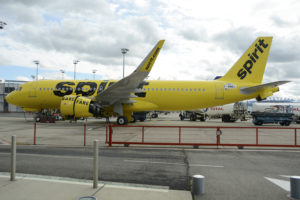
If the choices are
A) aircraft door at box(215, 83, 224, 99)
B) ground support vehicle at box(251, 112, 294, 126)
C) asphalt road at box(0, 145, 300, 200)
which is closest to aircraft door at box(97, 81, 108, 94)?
aircraft door at box(215, 83, 224, 99)

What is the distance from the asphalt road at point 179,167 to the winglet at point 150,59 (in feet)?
27.1

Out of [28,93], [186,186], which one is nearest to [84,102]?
[28,93]

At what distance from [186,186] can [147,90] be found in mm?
17072

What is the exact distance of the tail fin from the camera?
21969 mm

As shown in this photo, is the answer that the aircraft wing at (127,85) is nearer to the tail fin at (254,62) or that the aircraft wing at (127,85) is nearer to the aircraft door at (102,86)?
the aircraft door at (102,86)

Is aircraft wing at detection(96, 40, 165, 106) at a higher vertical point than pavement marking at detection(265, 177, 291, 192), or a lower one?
higher

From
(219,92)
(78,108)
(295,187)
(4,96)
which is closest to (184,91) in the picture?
(219,92)

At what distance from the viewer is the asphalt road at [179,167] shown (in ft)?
17.1

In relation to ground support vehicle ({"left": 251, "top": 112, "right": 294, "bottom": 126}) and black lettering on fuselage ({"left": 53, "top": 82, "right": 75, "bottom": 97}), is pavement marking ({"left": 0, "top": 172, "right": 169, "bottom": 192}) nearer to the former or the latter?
black lettering on fuselage ({"left": 53, "top": 82, "right": 75, "bottom": 97})

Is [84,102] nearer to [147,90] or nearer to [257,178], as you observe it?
[147,90]

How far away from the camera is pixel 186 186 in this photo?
526 centimetres

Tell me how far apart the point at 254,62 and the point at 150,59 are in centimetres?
1144

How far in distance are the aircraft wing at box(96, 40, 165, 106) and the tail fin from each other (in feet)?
32.5

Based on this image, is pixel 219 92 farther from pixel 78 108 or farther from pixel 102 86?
pixel 78 108
